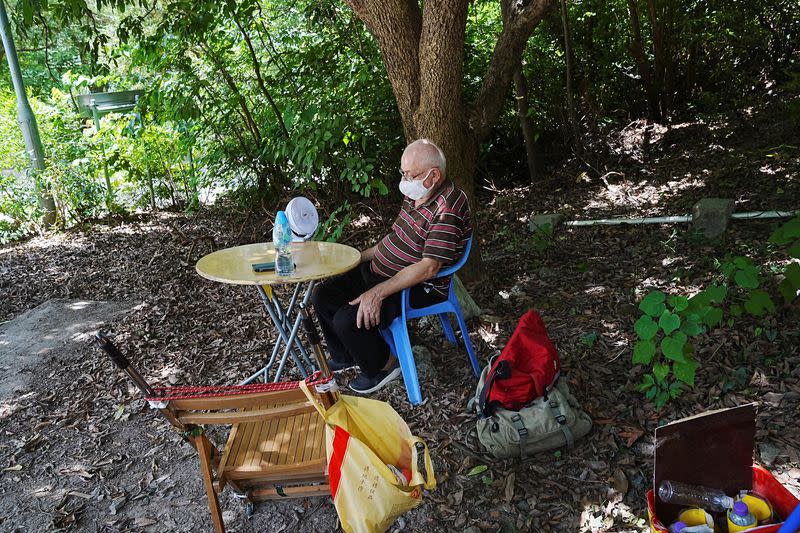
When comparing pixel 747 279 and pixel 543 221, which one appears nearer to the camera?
pixel 747 279

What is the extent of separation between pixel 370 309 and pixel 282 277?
49cm

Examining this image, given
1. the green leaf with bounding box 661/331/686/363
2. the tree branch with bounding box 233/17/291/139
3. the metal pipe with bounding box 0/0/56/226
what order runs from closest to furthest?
the green leaf with bounding box 661/331/686/363 → the tree branch with bounding box 233/17/291/139 → the metal pipe with bounding box 0/0/56/226

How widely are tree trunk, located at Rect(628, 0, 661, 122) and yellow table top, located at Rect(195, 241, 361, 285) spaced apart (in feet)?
17.5

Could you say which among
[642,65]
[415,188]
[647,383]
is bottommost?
[647,383]

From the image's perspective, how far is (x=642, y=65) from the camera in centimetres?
685

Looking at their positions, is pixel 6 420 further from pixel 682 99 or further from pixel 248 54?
pixel 682 99

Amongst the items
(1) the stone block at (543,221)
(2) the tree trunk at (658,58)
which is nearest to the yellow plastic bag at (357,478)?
(1) the stone block at (543,221)

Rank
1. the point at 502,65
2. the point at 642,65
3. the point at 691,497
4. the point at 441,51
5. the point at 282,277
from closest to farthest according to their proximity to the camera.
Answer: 1. the point at 691,497
2. the point at 282,277
3. the point at 441,51
4. the point at 502,65
5. the point at 642,65

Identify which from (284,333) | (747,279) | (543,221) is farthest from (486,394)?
(543,221)

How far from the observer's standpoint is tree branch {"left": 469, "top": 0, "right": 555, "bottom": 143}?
3727mm

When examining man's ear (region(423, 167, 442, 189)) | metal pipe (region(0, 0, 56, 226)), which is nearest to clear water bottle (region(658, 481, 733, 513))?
man's ear (region(423, 167, 442, 189))

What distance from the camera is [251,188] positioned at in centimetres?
636

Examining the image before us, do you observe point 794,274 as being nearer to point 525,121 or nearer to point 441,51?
point 441,51

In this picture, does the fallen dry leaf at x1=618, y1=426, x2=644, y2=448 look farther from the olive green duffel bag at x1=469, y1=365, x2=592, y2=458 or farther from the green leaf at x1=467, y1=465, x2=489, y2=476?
the green leaf at x1=467, y1=465, x2=489, y2=476
